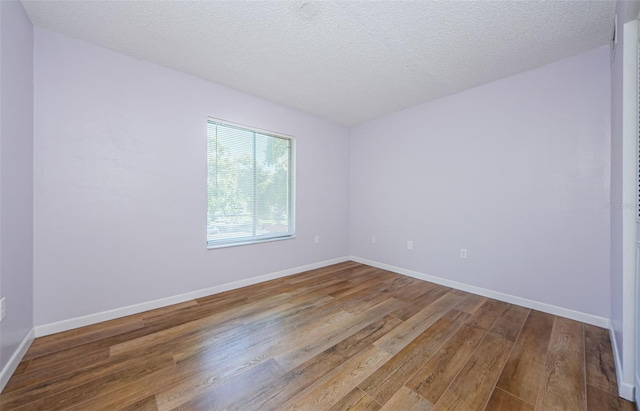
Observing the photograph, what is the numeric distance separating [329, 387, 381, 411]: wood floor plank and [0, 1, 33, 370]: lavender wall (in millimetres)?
2022

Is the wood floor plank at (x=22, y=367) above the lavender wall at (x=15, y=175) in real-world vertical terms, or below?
below

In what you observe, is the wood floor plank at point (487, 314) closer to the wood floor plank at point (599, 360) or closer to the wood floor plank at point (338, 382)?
the wood floor plank at point (599, 360)

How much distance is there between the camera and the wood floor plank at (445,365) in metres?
1.42

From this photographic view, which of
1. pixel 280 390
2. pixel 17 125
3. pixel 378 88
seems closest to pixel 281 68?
pixel 378 88

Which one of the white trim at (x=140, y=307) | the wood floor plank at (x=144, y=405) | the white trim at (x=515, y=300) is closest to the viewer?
the wood floor plank at (x=144, y=405)

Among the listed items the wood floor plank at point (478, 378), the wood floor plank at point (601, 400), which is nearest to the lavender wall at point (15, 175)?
the wood floor plank at point (478, 378)

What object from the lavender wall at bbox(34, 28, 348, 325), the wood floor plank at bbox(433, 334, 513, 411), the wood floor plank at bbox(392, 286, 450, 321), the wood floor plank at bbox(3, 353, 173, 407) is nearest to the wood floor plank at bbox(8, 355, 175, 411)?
the wood floor plank at bbox(3, 353, 173, 407)

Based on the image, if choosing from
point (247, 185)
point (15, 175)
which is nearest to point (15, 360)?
point (15, 175)

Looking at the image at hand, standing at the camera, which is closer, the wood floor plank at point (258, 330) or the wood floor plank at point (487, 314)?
the wood floor plank at point (258, 330)

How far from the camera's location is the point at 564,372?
5.16ft

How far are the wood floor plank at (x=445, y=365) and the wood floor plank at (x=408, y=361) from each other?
38 mm

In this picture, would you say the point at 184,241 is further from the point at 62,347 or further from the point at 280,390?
the point at 280,390

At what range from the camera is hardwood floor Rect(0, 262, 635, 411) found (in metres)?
1.33

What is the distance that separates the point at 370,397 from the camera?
53.1 inches
